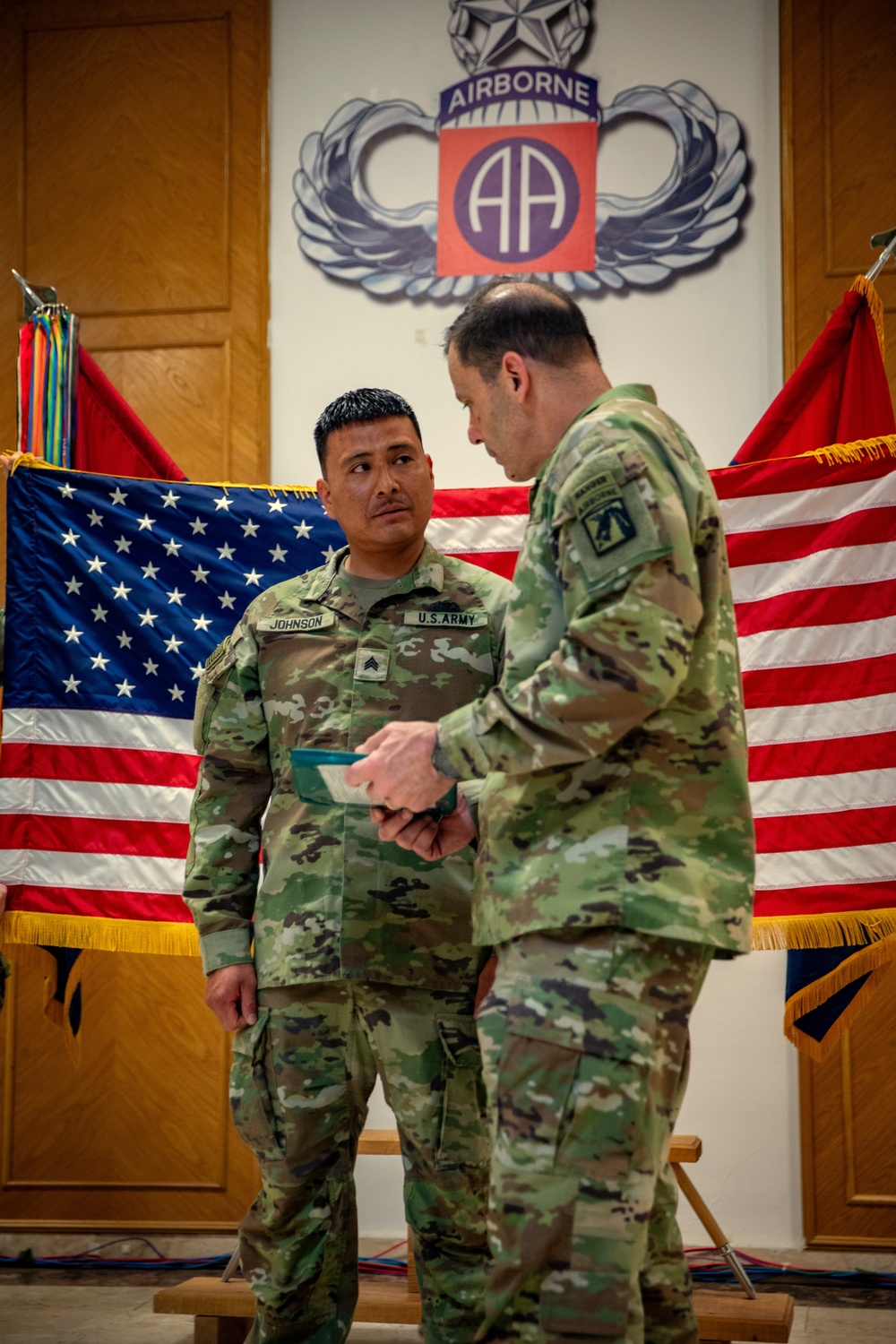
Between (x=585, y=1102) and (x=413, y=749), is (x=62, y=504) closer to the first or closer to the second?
(x=413, y=749)

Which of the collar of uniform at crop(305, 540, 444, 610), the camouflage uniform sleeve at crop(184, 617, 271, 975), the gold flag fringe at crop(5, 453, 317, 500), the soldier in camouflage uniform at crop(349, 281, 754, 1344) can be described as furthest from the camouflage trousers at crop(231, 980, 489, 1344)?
the gold flag fringe at crop(5, 453, 317, 500)

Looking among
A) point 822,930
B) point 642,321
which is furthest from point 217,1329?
point 642,321

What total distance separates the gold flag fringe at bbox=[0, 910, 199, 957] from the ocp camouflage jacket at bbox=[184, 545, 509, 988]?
74 centimetres

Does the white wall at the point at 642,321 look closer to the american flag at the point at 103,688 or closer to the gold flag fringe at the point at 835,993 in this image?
the gold flag fringe at the point at 835,993

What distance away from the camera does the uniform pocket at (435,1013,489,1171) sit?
7.00 ft

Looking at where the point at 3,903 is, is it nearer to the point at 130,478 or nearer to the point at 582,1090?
the point at 130,478

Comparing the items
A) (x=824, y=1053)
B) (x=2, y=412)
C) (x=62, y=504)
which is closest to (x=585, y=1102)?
(x=824, y=1053)

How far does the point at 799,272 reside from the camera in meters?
3.92

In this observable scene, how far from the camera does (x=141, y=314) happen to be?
429 cm

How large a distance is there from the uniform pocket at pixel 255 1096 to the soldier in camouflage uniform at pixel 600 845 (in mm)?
664

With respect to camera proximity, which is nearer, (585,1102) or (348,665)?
(585,1102)

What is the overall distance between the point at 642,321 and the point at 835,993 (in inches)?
81.1

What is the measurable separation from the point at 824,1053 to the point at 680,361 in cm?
203

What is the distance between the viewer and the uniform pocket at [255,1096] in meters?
2.19
